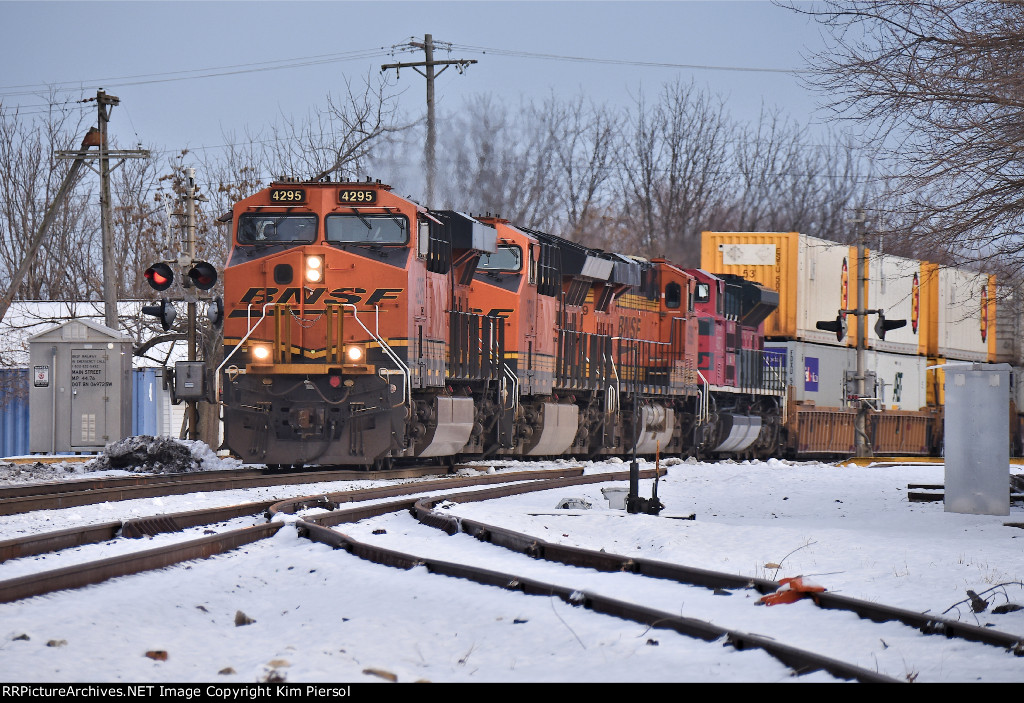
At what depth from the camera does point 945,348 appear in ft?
113

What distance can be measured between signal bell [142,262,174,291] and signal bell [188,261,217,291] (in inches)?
13.8

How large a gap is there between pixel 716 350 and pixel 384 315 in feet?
36.6

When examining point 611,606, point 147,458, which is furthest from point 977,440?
point 147,458

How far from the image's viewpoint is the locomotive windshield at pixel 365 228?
16641mm

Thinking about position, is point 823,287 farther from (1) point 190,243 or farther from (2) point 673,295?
(1) point 190,243

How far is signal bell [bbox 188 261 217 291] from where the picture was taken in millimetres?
20156

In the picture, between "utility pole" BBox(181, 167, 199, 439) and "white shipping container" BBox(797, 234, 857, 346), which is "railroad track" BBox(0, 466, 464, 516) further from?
A: "white shipping container" BBox(797, 234, 857, 346)

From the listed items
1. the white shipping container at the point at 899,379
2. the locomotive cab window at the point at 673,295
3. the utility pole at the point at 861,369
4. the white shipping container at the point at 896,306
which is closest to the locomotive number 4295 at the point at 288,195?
the locomotive cab window at the point at 673,295

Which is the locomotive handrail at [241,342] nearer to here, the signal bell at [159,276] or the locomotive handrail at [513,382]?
the signal bell at [159,276]

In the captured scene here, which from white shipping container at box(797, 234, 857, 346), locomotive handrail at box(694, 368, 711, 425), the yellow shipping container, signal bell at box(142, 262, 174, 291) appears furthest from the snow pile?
white shipping container at box(797, 234, 857, 346)

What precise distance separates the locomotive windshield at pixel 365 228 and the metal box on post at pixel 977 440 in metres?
7.28

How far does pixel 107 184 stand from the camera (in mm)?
27172
